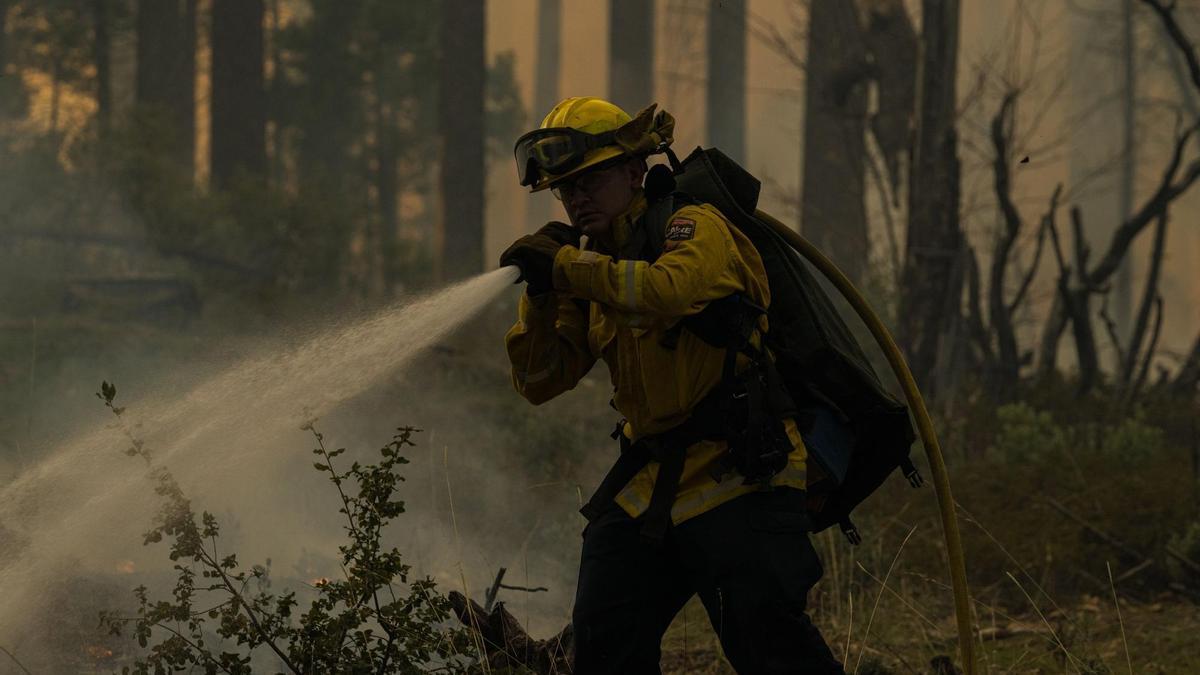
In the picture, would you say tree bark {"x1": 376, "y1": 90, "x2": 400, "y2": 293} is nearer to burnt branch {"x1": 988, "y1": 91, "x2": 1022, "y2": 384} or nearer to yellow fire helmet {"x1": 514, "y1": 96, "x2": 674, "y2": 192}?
burnt branch {"x1": 988, "y1": 91, "x2": 1022, "y2": 384}

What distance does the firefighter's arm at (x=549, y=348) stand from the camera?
11.5ft

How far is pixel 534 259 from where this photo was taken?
10.5 ft

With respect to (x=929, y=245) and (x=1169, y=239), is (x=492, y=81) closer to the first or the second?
(x=929, y=245)

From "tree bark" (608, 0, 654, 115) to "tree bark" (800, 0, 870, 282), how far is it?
10875mm

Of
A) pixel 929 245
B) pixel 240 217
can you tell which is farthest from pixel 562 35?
pixel 929 245

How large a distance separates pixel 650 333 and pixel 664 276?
279 millimetres

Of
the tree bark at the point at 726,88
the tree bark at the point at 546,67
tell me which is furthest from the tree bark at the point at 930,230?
the tree bark at the point at 546,67

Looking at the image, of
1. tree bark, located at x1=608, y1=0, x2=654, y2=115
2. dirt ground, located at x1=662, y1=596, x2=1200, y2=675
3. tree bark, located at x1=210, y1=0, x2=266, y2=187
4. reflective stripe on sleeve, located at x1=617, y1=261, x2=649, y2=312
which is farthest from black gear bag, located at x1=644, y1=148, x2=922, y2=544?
tree bark, located at x1=608, y1=0, x2=654, y2=115

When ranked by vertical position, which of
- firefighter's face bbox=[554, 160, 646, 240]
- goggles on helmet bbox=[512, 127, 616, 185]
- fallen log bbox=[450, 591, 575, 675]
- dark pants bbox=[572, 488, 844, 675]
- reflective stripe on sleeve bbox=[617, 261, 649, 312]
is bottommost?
fallen log bbox=[450, 591, 575, 675]

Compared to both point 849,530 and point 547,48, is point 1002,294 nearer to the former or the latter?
point 849,530

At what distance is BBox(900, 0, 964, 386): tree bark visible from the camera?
1008 cm

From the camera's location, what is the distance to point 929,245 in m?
10.1

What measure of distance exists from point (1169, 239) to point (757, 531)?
5627 centimetres

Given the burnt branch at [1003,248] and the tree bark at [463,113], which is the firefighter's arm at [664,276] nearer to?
the burnt branch at [1003,248]
